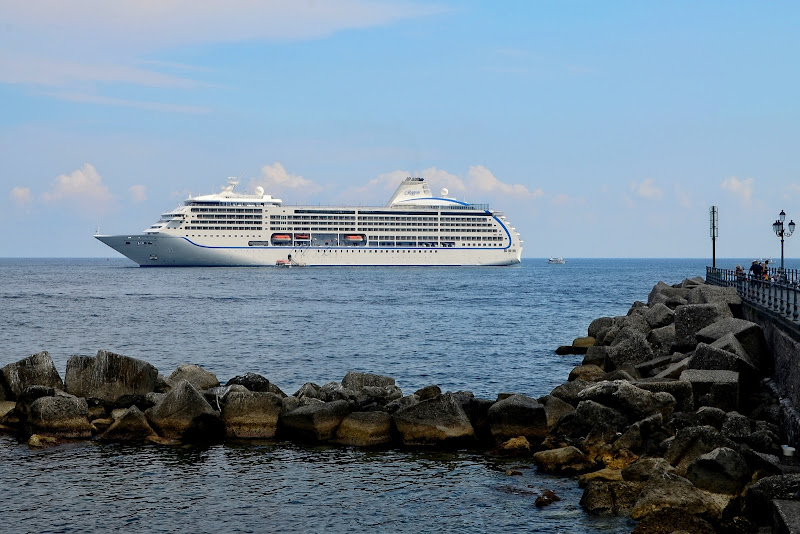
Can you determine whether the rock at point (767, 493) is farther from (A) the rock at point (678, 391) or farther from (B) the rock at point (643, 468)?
(A) the rock at point (678, 391)

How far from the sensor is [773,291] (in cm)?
2569

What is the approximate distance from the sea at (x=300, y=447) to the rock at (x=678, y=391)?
2.89 metres

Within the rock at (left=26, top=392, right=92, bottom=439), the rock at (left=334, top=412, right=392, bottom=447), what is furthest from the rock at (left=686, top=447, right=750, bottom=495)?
the rock at (left=26, top=392, right=92, bottom=439)

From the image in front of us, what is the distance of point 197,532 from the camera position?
1109cm

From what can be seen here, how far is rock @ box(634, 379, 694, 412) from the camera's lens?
1472 centimetres

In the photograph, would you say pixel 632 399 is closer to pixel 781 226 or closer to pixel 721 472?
pixel 721 472

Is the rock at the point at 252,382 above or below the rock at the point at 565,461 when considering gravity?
above

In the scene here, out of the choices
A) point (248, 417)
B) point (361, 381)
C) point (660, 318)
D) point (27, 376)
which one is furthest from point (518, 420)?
point (660, 318)

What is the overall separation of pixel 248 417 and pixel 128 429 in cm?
222

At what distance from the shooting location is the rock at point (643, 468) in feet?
38.4

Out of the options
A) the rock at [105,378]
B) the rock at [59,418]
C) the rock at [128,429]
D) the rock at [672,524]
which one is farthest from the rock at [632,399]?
the rock at [59,418]

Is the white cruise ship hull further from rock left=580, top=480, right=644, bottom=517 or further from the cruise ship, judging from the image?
rock left=580, top=480, right=644, bottom=517

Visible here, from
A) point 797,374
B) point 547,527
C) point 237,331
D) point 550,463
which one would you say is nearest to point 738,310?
point 797,374

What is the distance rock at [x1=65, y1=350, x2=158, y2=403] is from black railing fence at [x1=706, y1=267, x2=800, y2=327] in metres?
13.0
